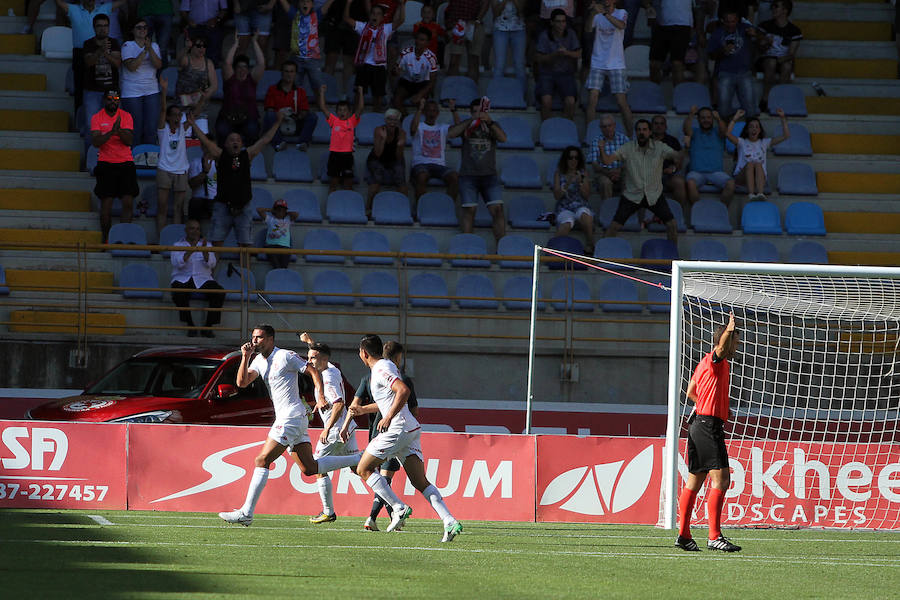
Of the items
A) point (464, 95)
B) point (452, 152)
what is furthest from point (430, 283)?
point (464, 95)

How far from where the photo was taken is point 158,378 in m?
15.2

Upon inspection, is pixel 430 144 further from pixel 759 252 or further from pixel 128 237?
pixel 759 252

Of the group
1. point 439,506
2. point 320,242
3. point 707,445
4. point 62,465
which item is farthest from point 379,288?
point 707,445

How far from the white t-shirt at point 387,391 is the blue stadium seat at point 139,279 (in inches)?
330

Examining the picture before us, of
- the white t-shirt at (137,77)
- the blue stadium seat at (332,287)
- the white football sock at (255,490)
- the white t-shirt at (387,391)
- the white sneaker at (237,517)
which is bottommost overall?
the white sneaker at (237,517)

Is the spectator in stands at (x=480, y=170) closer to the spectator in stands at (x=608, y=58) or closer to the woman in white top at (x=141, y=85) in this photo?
the spectator in stands at (x=608, y=58)

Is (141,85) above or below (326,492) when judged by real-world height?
above

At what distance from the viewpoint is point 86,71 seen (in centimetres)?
1977

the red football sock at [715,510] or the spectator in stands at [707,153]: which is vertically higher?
the spectator in stands at [707,153]

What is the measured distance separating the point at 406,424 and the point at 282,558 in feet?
6.68

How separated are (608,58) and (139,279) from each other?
8727mm

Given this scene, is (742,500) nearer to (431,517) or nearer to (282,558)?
(431,517)

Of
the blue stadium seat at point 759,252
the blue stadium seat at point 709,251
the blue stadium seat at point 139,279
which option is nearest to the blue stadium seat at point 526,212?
the blue stadium seat at point 709,251

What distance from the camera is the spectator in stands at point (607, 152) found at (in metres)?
20.2
